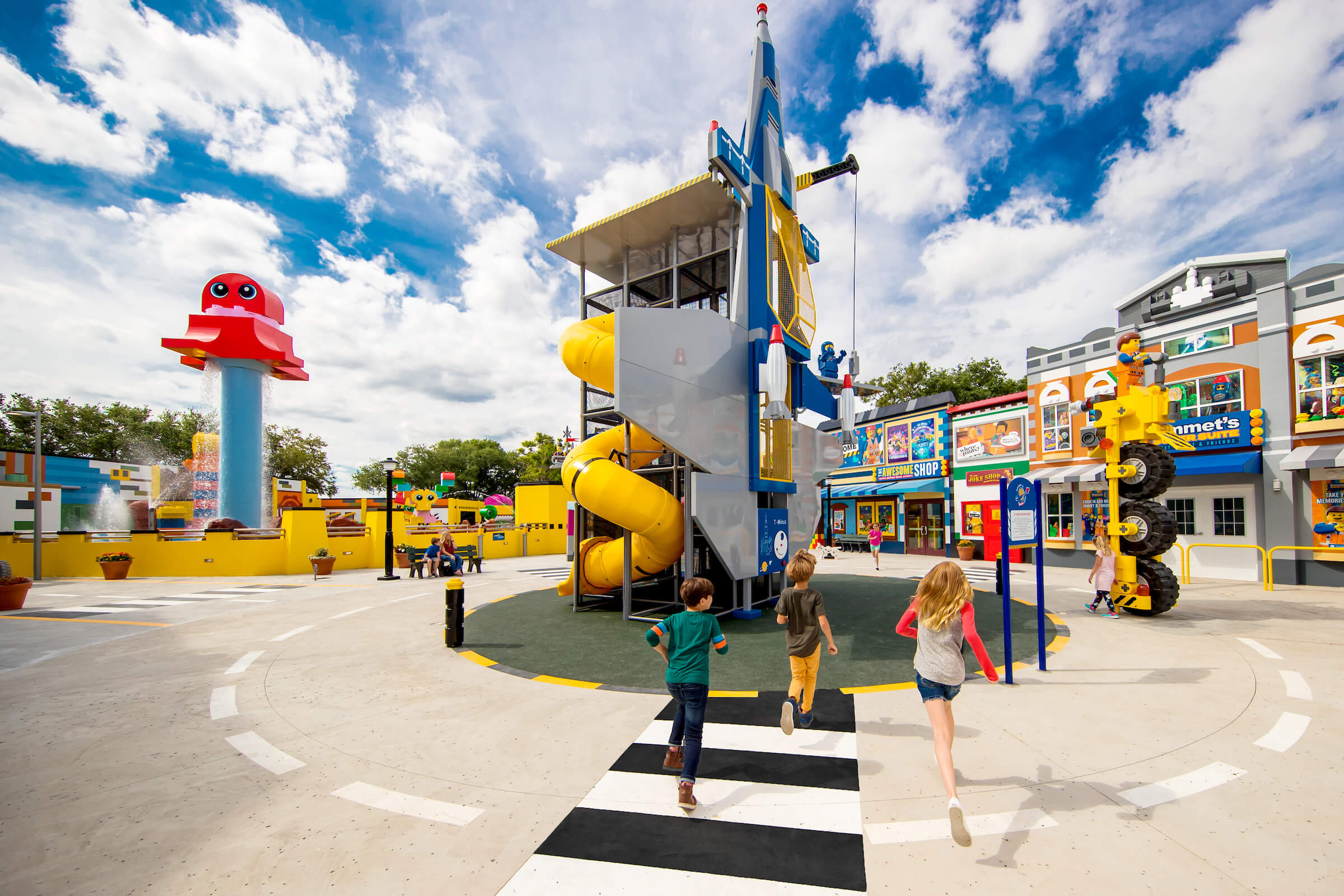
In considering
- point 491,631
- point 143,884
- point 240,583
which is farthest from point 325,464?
point 143,884

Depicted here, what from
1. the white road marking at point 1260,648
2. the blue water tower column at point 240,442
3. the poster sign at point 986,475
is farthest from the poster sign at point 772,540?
the blue water tower column at point 240,442

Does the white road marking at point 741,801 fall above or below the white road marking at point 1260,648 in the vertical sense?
above

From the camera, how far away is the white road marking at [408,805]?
3.63 meters

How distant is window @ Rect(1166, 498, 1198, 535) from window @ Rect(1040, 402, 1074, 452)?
128 inches

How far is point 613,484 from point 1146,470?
9522 mm

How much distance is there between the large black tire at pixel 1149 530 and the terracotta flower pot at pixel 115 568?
1004 inches

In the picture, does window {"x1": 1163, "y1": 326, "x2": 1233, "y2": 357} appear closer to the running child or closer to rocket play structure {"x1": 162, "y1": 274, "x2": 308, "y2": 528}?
the running child

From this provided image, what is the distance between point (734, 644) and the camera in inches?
321

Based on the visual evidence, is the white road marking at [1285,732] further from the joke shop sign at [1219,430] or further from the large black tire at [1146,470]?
the joke shop sign at [1219,430]

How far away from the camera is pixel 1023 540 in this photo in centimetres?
660

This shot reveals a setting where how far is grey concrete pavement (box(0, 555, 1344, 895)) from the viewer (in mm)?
3096

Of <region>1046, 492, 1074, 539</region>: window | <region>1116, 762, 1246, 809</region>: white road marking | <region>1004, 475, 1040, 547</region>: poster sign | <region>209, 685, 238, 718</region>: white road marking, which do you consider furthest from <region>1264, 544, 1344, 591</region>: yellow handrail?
<region>209, 685, 238, 718</region>: white road marking

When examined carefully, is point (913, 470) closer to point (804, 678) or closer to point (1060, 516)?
point (1060, 516)

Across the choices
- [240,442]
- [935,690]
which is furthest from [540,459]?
[935,690]
